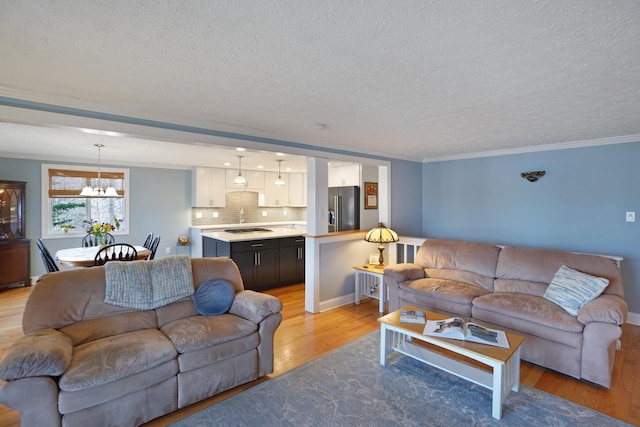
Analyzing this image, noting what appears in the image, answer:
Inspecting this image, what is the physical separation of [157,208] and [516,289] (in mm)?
6330

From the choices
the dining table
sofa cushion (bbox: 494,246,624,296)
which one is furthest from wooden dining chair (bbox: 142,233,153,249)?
sofa cushion (bbox: 494,246,624,296)

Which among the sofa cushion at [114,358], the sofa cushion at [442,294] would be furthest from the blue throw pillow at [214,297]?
the sofa cushion at [442,294]

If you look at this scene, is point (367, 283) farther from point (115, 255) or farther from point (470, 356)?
point (115, 255)

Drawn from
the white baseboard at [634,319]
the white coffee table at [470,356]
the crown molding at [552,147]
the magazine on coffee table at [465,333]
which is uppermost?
the crown molding at [552,147]

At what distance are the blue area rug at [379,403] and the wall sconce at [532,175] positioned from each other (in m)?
Answer: 2.96

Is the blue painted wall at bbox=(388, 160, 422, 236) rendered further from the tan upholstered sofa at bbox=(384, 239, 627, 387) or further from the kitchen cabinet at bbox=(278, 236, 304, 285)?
the kitchen cabinet at bbox=(278, 236, 304, 285)

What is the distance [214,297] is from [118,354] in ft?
2.92

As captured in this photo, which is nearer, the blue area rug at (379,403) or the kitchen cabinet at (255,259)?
the blue area rug at (379,403)

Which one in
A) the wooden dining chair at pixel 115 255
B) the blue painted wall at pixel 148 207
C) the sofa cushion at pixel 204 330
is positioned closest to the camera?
the sofa cushion at pixel 204 330

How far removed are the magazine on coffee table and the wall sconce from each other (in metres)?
2.81

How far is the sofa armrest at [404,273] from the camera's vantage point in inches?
153

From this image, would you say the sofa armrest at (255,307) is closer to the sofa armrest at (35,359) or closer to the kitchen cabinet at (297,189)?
the sofa armrest at (35,359)

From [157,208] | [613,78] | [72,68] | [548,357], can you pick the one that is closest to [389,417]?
[548,357]

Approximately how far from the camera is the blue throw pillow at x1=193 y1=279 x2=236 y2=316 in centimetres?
277
